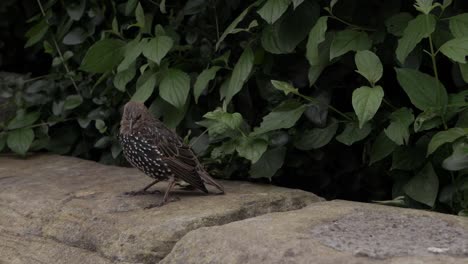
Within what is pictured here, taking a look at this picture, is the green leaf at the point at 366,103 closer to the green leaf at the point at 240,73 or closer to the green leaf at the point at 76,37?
the green leaf at the point at 240,73

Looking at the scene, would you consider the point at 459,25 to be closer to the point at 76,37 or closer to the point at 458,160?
the point at 458,160

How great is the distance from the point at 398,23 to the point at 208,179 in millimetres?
1308

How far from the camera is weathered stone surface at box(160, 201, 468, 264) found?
323 cm

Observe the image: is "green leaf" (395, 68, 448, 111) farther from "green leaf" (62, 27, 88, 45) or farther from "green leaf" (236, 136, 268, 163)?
"green leaf" (62, 27, 88, 45)

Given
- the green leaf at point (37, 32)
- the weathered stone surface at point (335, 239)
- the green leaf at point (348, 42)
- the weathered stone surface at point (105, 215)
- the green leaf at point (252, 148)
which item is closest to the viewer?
the weathered stone surface at point (335, 239)

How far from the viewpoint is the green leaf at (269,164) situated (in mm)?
4699

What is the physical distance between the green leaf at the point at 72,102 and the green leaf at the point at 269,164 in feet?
5.30

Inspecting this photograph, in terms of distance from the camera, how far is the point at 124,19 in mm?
5828

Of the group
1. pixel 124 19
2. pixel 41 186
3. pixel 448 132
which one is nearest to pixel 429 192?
pixel 448 132

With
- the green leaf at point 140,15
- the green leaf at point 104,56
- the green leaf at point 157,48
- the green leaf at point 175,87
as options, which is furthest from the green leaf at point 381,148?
the green leaf at point 104,56

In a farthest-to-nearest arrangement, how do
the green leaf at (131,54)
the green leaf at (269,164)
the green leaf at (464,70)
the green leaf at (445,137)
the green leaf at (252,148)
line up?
the green leaf at (131,54)
the green leaf at (269,164)
the green leaf at (252,148)
the green leaf at (464,70)
the green leaf at (445,137)

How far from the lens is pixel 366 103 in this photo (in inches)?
163

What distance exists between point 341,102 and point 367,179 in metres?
0.53

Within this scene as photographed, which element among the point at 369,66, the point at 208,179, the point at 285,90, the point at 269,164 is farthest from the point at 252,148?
the point at 369,66
